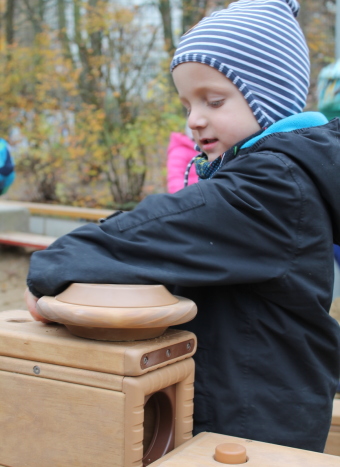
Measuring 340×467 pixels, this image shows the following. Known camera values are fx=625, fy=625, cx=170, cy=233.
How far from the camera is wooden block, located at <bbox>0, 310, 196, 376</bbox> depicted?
1267 millimetres

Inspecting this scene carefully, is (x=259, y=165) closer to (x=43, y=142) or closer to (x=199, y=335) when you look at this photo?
(x=199, y=335)

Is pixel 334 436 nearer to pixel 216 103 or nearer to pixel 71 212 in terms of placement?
pixel 216 103

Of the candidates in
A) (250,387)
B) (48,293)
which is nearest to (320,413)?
(250,387)

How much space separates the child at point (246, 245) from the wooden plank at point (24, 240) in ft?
15.8

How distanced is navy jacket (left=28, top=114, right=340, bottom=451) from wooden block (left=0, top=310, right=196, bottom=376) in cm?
10

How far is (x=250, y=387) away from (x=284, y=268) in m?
0.29

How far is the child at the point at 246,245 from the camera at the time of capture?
53.5 inches

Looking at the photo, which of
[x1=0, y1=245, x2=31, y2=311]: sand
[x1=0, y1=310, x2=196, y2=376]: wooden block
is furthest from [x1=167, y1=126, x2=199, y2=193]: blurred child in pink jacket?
[x1=0, y1=310, x2=196, y2=376]: wooden block

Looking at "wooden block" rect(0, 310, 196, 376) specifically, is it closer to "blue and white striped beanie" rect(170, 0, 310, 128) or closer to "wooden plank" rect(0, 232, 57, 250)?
"blue and white striped beanie" rect(170, 0, 310, 128)

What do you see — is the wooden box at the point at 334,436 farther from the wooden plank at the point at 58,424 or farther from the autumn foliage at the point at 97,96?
the autumn foliage at the point at 97,96

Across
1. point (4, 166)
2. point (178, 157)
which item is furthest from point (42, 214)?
point (178, 157)

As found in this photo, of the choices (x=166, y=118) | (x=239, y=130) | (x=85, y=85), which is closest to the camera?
(x=239, y=130)

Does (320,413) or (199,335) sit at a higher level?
(199,335)

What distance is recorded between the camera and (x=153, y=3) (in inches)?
345
